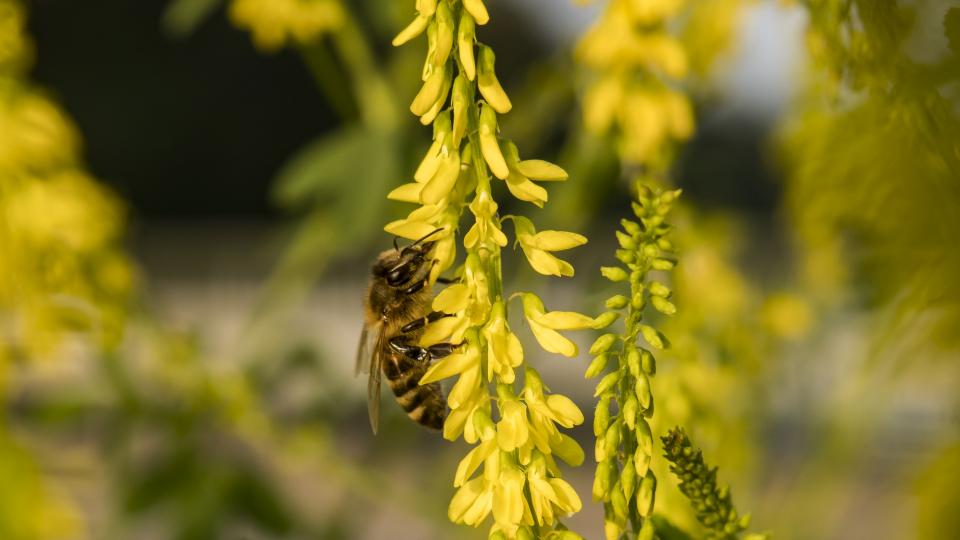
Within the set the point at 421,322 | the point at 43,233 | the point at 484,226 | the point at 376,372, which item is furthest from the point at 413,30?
the point at 43,233

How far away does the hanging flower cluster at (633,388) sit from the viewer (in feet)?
2.25

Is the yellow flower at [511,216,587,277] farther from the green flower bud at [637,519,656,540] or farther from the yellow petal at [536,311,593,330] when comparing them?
the green flower bud at [637,519,656,540]

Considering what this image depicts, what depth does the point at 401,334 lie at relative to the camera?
1.62 metres

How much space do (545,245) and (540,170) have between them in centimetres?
A: 5

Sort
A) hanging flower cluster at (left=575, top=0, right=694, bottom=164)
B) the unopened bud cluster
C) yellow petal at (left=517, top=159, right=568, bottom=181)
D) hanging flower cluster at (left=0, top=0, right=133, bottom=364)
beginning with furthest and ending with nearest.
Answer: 1. hanging flower cluster at (left=0, top=0, right=133, bottom=364)
2. hanging flower cluster at (left=575, top=0, right=694, bottom=164)
3. yellow petal at (left=517, top=159, right=568, bottom=181)
4. the unopened bud cluster

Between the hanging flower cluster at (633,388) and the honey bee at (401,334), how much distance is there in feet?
2.37

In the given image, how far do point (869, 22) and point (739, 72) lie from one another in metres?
1.46

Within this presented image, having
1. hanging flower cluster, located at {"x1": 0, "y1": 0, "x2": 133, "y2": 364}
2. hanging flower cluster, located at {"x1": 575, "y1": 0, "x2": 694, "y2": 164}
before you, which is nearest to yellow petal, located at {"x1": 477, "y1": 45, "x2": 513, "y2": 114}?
hanging flower cluster, located at {"x1": 575, "y1": 0, "x2": 694, "y2": 164}

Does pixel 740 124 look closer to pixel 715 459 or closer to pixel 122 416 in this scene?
pixel 122 416

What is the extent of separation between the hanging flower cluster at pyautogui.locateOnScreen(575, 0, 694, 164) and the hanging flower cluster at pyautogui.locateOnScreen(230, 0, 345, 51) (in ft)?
2.24

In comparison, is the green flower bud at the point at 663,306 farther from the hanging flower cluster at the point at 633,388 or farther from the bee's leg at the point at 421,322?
the bee's leg at the point at 421,322

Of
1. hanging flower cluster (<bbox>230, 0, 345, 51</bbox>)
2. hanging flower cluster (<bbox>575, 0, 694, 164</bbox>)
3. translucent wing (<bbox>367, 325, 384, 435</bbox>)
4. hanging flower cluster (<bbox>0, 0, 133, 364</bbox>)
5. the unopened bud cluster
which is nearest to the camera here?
the unopened bud cluster

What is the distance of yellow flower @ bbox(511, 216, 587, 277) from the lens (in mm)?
737

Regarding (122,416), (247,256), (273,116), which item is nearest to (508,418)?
(122,416)
